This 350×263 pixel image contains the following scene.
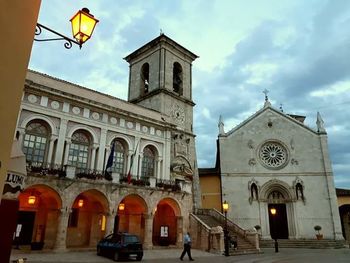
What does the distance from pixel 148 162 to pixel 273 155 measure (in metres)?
15.2

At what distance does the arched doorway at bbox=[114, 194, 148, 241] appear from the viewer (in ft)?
74.8

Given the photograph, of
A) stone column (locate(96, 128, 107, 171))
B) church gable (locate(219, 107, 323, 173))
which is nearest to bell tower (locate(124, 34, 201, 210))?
church gable (locate(219, 107, 323, 173))

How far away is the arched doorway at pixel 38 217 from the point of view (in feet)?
59.8

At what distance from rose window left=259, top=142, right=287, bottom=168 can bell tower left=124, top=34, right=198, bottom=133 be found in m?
9.01

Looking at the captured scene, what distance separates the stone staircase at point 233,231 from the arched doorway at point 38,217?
12.3m

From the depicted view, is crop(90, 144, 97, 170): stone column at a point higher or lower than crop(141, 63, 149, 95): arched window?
lower

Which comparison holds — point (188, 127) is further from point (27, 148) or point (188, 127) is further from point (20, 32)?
point (20, 32)

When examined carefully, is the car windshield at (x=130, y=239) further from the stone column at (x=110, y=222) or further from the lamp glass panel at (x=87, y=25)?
the lamp glass panel at (x=87, y=25)

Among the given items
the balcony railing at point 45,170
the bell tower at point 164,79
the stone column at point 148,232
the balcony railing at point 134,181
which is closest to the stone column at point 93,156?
the balcony railing at point 134,181

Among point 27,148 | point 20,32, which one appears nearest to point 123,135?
point 27,148

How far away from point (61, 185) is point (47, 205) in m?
2.38

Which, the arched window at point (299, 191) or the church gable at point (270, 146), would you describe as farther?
the church gable at point (270, 146)

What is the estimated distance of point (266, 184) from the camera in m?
31.5

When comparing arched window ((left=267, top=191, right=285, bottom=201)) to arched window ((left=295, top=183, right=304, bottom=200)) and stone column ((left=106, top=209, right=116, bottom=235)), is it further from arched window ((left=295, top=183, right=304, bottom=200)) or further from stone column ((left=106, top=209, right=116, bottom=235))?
stone column ((left=106, top=209, right=116, bottom=235))
